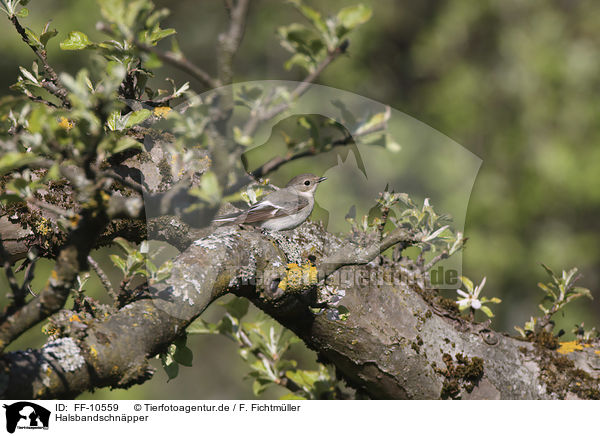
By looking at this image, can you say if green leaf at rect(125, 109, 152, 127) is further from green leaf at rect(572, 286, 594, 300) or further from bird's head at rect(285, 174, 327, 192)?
green leaf at rect(572, 286, 594, 300)

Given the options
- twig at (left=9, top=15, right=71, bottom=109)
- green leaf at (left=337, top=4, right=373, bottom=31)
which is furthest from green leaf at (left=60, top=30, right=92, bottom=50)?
green leaf at (left=337, top=4, right=373, bottom=31)

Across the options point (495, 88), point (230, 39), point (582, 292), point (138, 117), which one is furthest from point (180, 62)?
point (495, 88)

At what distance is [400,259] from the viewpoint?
2.98 meters

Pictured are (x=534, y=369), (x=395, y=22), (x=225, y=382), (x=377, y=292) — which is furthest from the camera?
(x=225, y=382)

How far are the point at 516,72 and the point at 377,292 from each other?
17.5 feet

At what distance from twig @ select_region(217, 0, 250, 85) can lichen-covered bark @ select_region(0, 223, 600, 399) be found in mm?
869

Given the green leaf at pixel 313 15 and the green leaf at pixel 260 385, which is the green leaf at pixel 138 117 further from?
the green leaf at pixel 260 385

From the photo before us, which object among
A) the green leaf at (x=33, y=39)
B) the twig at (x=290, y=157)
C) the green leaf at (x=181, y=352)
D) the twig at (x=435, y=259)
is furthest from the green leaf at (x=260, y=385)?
the green leaf at (x=33, y=39)

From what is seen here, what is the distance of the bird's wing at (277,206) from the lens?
3141mm

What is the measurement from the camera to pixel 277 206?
11.0 ft

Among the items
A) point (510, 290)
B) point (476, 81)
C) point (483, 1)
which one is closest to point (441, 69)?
point (476, 81)

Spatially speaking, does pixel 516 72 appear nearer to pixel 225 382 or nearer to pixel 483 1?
pixel 483 1
